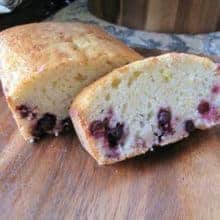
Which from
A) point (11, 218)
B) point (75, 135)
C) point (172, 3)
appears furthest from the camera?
point (172, 3)

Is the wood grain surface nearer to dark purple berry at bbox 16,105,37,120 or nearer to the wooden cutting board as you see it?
the wooden cutting board

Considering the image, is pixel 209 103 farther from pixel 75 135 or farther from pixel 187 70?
pixel 75 135

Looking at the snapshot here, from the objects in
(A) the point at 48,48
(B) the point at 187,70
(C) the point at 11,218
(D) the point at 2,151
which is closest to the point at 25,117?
(D) the point at 2,151

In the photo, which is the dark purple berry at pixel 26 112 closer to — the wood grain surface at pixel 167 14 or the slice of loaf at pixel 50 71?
the slice of loaf at pixel 50 71

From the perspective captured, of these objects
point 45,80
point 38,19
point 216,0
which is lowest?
point 38,19

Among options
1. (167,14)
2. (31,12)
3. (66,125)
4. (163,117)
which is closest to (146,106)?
(163,117)

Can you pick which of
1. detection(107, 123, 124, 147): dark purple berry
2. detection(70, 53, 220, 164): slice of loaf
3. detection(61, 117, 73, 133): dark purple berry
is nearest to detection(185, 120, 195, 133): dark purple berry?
detection(70, 53, 220, 164): slice of loaf

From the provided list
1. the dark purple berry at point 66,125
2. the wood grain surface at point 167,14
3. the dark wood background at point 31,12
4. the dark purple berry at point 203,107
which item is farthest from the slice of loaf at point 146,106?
the dark wood background at point 31,12
